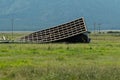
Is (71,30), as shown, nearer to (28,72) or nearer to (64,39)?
(64,39)

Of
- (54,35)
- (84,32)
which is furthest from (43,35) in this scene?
(84,32)

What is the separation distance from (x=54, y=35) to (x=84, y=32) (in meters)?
4.46

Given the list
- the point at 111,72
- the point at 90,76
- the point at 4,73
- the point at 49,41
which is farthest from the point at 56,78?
the point at 49,41

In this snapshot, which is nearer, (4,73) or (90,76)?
(90,76)

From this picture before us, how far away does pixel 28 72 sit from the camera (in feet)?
66.3

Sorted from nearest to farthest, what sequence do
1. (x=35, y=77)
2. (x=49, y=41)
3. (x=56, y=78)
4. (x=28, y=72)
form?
(x=56, y=78) → (x=35, y=77) → (x=28, y=72) → (x=49, y=41)

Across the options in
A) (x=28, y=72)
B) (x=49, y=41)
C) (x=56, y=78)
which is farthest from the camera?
(x=49, y=41)

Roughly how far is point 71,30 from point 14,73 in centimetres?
4679

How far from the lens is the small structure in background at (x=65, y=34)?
66.2m

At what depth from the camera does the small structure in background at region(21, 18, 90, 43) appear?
6625 centimetres

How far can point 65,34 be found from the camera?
6712 centimetres

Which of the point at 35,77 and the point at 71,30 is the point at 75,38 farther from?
the point at 35,77

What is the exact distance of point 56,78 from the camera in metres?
17.5

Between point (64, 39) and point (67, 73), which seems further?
point (64, 39)
